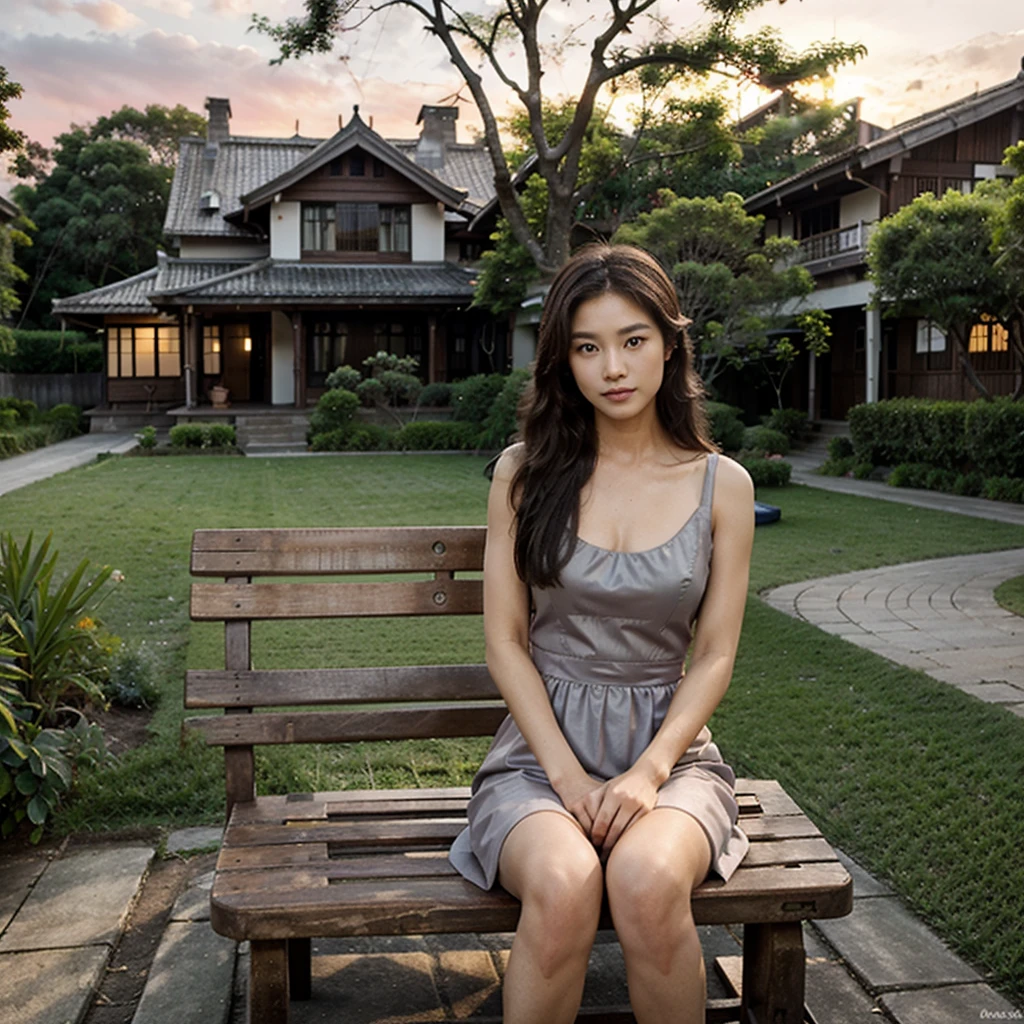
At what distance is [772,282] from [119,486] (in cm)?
978

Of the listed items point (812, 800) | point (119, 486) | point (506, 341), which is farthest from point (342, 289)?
point (812, 800)

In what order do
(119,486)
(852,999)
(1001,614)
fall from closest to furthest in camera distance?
1. (852,999)
2. (1001,614)
3. (119,486)

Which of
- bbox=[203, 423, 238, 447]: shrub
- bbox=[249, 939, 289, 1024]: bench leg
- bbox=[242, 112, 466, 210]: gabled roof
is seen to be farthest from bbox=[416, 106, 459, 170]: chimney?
bbox=[249, 939, 289, 1024]: bench leg

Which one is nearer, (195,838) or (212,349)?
(195,838)

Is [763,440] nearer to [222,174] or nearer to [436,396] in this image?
[436,396]

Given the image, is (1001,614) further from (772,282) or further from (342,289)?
(342,289)

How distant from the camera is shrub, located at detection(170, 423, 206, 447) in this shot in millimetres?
22453

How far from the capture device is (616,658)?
241 centimetres

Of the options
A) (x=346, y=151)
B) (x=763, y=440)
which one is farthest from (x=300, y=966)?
(x=346, y=151)

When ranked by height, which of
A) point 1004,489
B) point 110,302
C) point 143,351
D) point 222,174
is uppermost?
point 222,174

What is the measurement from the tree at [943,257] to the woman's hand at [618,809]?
14248mm

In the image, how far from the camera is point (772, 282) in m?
16.3

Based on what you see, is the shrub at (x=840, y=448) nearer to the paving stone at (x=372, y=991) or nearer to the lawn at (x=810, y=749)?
the lawn at (x=810, y=749)

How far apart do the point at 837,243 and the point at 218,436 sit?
13.3 metres
